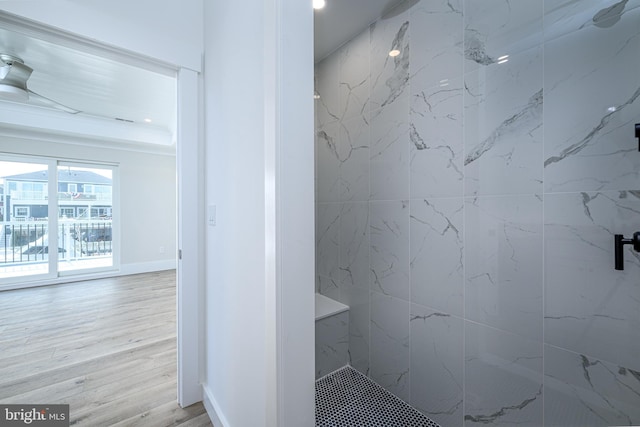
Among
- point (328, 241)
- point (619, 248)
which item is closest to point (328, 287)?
point (328, 241)

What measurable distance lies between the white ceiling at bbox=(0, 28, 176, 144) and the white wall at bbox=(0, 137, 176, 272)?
89 centimetres

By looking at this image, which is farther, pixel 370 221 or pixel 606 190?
pixel 370 221

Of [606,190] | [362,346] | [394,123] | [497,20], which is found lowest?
[362,346]

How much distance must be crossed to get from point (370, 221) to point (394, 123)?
2.26ft

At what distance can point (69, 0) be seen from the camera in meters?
1.29

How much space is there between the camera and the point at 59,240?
14.7 feet

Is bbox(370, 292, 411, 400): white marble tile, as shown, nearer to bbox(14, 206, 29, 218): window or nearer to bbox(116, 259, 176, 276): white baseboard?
bbox(116, 259, 176, 276): white baseboard

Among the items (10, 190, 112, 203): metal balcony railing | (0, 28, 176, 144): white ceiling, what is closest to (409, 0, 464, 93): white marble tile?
(0, 28, 176, 144): white ceiling

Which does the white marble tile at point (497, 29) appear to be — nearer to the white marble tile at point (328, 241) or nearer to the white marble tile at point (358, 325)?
the white marble tile at point (328, 241)

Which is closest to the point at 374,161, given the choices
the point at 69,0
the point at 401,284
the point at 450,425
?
the point at 401,284

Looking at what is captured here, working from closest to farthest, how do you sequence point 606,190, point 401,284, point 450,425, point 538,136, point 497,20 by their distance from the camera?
point 606,190 → point 538,136 → point 497,20 → point 450,425 → point 401,284

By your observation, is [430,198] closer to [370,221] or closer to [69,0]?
[370,221]

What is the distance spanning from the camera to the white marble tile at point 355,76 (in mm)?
1921

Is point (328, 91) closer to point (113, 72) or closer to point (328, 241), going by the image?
point (328, 241)
